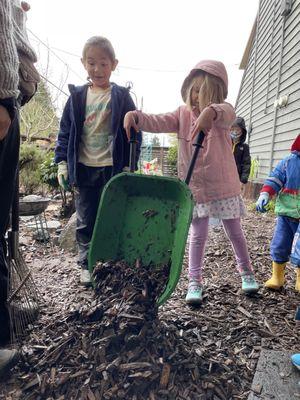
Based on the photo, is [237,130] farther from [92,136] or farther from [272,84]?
[272,84]

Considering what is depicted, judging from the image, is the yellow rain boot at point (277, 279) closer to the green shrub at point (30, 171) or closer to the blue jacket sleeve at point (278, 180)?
the blue jacket sleeve at point (278, 180)

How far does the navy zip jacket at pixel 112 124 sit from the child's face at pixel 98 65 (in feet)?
0.31

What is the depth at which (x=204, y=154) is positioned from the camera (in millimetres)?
2086

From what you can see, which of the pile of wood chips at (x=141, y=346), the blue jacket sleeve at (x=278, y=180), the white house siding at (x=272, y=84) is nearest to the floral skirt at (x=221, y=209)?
the blue jacket sleeve at (x=278, y=180)

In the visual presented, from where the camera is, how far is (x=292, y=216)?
2363 millimetres

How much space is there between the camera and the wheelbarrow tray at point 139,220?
5.70 feet

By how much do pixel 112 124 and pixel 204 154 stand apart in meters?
0.70

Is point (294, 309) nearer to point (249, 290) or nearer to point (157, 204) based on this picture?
point (249, 290)

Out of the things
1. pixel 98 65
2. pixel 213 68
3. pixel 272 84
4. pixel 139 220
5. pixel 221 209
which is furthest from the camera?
pixel 272 84

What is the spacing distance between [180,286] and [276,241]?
81cm

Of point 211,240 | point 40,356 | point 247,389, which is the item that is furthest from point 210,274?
point 40,356

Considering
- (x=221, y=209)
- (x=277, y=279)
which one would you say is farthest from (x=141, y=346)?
(x=277, y=279)

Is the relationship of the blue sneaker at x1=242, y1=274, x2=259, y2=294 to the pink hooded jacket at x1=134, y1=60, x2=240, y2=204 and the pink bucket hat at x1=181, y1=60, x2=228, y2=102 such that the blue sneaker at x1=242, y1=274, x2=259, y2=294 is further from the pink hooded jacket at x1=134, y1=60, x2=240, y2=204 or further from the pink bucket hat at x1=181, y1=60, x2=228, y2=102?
the pink bucket hat at x1=181, y1=60, x2=228, y2=102

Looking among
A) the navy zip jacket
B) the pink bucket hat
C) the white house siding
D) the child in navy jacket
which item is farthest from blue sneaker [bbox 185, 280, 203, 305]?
the white house siding
